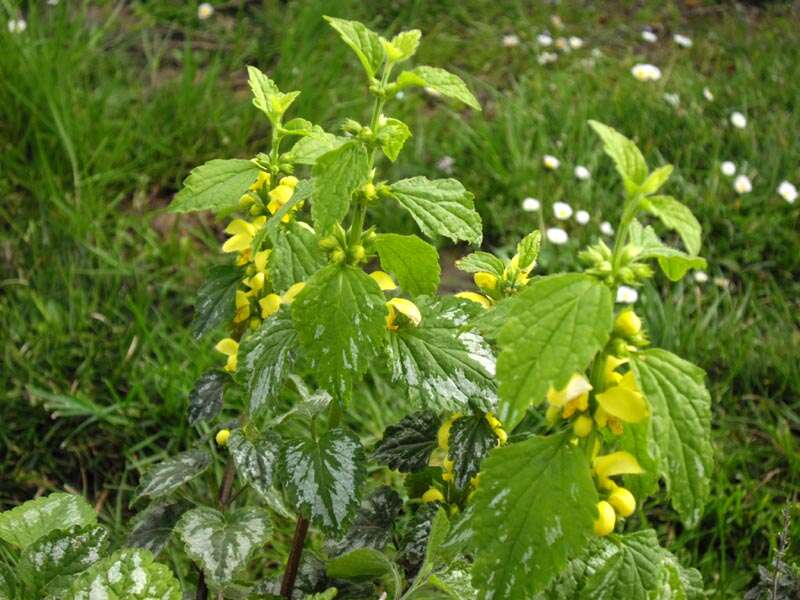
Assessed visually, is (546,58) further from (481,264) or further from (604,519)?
(604,519)

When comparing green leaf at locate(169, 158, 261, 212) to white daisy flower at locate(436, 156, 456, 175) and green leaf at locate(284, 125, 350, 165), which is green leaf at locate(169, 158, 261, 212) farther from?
white daisy flower at locate(436, 156, 456, 175)

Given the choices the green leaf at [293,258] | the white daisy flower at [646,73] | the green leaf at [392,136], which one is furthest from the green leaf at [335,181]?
the white daisy flower at [646,73]

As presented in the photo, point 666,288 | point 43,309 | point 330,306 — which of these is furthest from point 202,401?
point 666,288

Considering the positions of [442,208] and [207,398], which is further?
[207,398]

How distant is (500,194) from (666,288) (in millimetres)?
578

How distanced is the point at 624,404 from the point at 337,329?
327 mm

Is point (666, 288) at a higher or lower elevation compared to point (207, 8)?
Answer: lower

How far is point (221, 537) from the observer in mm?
1358

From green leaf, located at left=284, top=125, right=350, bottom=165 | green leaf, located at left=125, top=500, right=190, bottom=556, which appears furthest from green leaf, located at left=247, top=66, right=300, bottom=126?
green leaf, located at left=125, top=500, right=190, bottom=556

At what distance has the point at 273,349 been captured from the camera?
1185 mm

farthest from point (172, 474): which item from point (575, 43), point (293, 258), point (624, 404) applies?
point (575, 43)

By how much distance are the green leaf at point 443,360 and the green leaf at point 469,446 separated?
0.24 ft

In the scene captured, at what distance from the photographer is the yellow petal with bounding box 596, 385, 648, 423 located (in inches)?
37.5

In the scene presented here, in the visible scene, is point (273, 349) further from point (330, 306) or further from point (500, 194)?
point (500, 194)
